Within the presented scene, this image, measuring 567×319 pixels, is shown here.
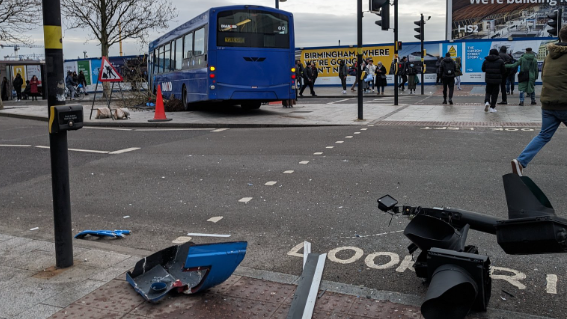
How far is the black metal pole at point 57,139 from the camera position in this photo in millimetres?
3938

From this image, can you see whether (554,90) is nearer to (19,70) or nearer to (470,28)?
(19,70)

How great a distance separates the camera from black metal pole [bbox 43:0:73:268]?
3938 millimetres

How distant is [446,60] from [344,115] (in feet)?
16.0

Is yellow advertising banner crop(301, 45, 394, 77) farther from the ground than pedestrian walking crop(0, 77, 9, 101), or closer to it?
farther from the ground

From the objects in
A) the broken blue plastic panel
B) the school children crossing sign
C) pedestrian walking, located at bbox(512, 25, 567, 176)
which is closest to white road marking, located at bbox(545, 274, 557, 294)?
the broken blue plastic panel

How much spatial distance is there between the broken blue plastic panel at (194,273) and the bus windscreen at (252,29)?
14.4m

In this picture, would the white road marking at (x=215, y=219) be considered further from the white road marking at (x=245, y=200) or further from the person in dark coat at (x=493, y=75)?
the person in dark coat at (x=493, y=75)

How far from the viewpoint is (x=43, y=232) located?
5.52m

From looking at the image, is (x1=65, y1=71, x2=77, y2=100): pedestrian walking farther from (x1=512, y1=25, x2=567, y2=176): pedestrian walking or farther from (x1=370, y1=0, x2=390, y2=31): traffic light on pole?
(x1=512, y1=25, x2=567, y2=176): pedestrian walking

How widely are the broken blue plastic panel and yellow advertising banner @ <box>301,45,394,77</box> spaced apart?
34309 mm

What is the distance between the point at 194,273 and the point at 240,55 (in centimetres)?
1455

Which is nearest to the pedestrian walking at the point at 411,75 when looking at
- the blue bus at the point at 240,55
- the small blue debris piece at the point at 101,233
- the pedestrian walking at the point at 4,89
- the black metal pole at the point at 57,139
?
the blue bus at the point at 240,55

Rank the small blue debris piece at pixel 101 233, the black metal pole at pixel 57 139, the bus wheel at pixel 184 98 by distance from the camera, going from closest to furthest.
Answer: the black metal pole at pixel 57 139 → the small blue debris piece at pixel 101 233 → the bus wheel at pixel 184 98

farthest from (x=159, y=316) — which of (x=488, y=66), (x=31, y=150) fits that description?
(x=488, y=66)
